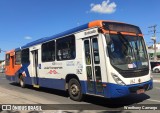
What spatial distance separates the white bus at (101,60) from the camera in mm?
Result: 9633

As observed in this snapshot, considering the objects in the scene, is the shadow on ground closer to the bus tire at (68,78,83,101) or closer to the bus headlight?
the bus tire at (68,78,83,101)

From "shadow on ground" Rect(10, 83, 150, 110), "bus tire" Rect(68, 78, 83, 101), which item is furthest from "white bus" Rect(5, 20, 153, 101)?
"shadow on ground" Rect(10, 83, 150, 110)

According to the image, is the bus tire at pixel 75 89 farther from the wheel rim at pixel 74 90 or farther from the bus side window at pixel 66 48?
the bus side window at pixel 66 48

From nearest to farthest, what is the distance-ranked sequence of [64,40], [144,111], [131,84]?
1. [144,111]
2. [131,84]
3. [64,40]

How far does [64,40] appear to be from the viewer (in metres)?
12.5

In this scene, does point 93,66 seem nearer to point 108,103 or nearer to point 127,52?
point 127,52

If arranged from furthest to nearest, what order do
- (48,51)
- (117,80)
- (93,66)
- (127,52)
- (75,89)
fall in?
1. (48,51)
2. (75,89)
3. (93,66)
4. (127,52)
5. (117,80)

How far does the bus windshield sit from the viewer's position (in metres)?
9.74

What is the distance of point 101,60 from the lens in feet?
32.4

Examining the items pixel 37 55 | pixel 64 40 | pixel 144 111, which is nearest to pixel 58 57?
pixel 64 40

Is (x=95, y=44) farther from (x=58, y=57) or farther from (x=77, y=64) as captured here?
(x=58, y=57)

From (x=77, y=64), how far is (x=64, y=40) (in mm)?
1639

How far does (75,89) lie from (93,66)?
1.76m

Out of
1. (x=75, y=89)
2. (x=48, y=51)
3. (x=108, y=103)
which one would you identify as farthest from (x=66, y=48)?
(x=108, y=103)
